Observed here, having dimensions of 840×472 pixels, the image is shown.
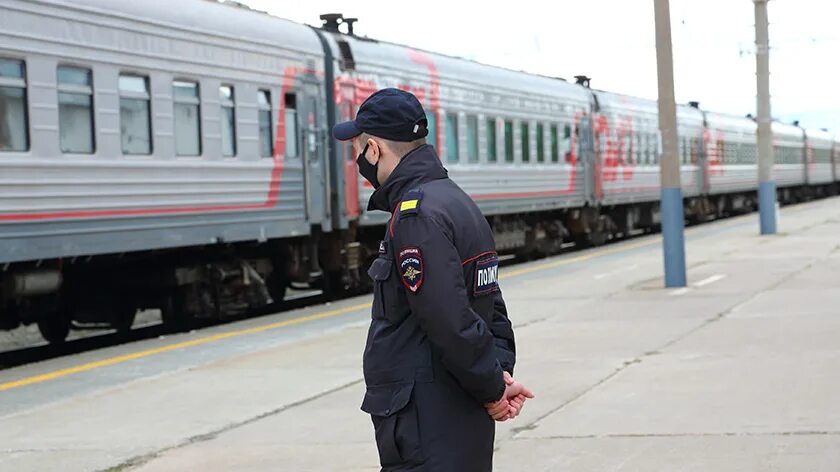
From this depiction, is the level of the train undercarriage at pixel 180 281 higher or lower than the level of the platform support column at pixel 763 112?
lower

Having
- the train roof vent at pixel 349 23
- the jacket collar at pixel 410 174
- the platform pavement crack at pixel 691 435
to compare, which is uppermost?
the train roof vent at pixel 349 23

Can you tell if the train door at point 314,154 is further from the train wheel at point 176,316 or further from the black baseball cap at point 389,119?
the black baseball cap at point 389,119

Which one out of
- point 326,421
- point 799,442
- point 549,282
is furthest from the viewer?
point 549,282

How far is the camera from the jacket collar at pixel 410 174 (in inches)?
163

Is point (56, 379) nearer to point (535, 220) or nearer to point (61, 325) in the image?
point (61, 325)

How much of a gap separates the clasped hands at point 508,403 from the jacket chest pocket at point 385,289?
0.38m

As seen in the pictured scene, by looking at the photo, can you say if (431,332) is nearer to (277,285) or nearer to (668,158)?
(668,158)

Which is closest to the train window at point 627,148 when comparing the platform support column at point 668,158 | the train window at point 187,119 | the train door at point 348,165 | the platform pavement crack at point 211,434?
the train door at point 348,165

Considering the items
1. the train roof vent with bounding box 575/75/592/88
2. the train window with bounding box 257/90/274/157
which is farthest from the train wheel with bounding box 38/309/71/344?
the train roof vent with bounding box 575/75/592/88

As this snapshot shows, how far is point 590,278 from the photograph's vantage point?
20.3 meters

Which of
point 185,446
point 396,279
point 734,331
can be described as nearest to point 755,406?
point 185,446

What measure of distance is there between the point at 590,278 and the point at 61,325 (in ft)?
27.0

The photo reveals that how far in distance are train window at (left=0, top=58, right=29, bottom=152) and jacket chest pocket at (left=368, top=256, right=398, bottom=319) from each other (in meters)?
8.76

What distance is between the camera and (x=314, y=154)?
58.8 feet
